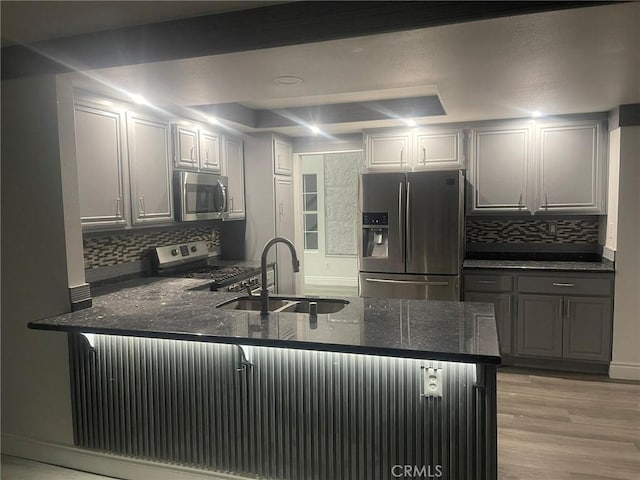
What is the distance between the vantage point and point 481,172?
15.0ft

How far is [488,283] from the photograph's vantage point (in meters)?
4.29

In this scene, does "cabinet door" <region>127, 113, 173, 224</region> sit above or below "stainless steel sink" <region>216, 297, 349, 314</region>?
above

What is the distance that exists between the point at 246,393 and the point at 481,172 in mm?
3164

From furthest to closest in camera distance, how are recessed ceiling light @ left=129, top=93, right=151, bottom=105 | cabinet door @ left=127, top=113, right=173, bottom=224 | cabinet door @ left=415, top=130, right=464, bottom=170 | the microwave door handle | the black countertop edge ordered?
cabinet door @ left=415, top=130, right=464, bottom=170 < the microwave door handle < cabinet door @ left=127, top=113, right=173, bottom=224 < recessed ceiling light @ left=129, top=93, right=151, bottom=105 < the black countertop edge

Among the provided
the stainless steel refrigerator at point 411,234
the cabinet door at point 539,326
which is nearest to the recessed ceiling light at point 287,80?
the stainless steel refrigerator at point 411,234

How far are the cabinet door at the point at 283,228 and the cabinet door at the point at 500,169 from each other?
6.26ft

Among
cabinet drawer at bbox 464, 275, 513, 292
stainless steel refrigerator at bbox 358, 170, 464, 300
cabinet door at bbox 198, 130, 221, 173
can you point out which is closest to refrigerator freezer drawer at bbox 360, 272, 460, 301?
stainless steel refrigerator at bbox 358, 170, 464, 300

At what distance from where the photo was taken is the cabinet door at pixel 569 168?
4277mm

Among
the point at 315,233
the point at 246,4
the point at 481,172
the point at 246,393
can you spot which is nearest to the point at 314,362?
the point at 246,393

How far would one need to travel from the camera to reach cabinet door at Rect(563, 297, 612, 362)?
403cm

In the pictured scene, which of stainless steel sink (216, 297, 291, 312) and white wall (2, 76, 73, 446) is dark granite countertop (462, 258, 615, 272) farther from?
white wall (2, 76, 73, 446)

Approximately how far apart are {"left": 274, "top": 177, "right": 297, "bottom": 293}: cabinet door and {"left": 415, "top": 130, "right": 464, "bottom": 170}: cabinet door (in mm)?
1412

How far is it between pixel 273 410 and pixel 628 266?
10.5 feet

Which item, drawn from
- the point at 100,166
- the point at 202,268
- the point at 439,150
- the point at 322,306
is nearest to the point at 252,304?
the point at 322,306
